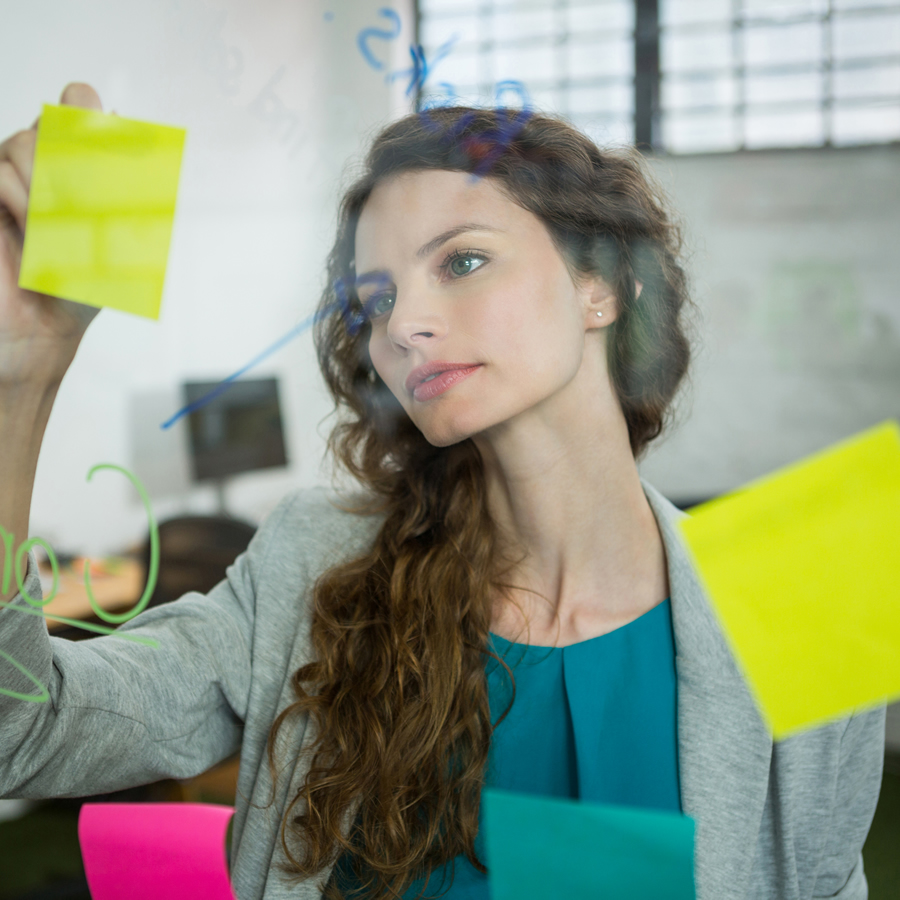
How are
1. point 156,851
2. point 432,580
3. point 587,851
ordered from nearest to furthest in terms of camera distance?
point 587,851, point 156,851, point 432,580

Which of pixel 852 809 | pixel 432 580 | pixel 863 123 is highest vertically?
pixel 863 123

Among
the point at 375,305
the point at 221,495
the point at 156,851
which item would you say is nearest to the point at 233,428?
the point at 221,495

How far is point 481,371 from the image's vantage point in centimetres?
47

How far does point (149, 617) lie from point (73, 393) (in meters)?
0.16

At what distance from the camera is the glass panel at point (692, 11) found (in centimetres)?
52

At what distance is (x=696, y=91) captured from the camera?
53cm

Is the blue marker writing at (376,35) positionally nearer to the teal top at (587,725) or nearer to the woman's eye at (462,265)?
the woman's eye at (462,265)

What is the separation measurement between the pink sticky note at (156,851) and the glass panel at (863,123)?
61 centimetres

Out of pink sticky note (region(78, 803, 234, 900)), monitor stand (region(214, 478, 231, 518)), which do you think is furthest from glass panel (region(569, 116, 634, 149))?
pink sticky note (region(78, 803, 234, 900))

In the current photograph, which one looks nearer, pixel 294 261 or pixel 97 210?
pixel 97 210

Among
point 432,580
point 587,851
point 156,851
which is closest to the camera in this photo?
point 587,851

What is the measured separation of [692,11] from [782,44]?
0.07 meters

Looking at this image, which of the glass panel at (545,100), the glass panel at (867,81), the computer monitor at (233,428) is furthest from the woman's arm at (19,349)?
the glass panel at (867,81)

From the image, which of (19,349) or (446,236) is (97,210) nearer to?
(19,349)
